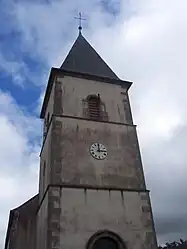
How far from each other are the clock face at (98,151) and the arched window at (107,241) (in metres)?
3.15

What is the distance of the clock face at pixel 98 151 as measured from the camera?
13.1 m

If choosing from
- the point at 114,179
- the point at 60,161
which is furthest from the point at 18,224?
the point at 114,179

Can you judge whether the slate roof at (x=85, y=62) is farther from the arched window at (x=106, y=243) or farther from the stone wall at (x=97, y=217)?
the arched window at (x=106, y=243)

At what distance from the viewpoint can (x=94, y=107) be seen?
49.3 ft

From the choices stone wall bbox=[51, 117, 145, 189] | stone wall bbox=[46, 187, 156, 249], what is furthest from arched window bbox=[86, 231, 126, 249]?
stone wall bbox=[51, 117, 145, 189]

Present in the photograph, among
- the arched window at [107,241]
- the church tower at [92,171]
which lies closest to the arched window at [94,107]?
the church tower at [92,171]

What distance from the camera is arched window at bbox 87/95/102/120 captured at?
14602 mm

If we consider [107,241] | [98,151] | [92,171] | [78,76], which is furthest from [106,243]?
[78,76]

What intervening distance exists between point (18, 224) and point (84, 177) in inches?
181

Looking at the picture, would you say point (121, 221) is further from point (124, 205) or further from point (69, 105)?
point (69, 105)

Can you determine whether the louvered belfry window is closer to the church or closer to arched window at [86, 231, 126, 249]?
the church

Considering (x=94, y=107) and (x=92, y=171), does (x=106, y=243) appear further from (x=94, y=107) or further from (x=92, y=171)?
(x=94, y=107)

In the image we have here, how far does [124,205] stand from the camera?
12.0 meters

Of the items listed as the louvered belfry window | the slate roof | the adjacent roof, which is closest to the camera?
the louvered belfry window
